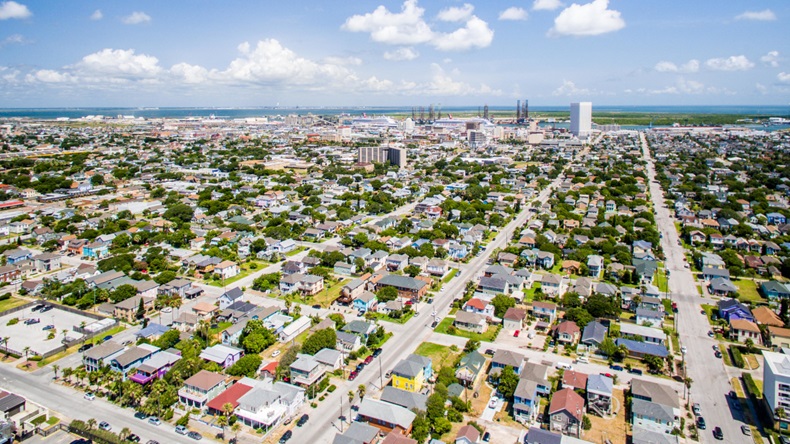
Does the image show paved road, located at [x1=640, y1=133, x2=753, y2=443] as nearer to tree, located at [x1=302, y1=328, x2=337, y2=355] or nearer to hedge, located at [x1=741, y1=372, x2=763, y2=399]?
hedge, located at [x1=741, y1=372, x2=763, y2=399]

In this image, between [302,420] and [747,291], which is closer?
[302,420]

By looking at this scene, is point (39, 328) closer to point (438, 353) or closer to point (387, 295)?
point (387, 295)

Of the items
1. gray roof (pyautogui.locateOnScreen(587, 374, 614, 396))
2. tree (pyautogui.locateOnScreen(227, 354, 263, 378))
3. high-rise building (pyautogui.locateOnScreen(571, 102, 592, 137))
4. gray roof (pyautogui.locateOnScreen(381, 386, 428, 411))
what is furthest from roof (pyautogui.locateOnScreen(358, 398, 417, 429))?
high-rise building (pyautogui.locateOnScreen(571, 102, 592, 137))

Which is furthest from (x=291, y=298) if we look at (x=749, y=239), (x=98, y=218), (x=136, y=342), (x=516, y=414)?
(x=749, y=239)

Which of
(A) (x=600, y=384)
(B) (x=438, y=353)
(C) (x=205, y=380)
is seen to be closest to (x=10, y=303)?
(C) (x=205, y=380)

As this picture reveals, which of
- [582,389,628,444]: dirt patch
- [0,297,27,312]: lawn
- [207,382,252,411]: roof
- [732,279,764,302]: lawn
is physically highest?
[0,297,27,312]: lawn

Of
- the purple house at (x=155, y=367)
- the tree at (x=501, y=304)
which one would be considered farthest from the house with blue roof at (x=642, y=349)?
the purple house at (x=155, y=367)

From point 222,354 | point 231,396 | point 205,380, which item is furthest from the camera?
point 222,354

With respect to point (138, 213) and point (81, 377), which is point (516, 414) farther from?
point (138, 213)
